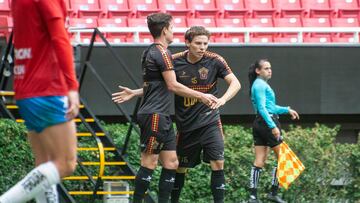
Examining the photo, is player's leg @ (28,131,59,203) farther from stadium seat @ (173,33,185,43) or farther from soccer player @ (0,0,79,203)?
stadium seat @ (173,33,185,43)

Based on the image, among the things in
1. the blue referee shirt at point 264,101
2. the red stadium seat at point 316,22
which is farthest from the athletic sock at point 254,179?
the red stadium seat at point 316,22

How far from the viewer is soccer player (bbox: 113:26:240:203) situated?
35.0 feet

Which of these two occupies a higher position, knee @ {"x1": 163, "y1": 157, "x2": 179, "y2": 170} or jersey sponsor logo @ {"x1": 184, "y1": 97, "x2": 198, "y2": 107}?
jersey sponsor logo @ {"x1": 184, "y1": 97, "x2": 198, "y2": 107}

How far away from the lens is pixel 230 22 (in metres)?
18.6

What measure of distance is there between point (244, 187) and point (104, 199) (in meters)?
1.92

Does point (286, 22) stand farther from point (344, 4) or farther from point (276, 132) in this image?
point (276, 132)

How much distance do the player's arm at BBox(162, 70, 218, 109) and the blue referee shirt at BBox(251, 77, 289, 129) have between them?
8.84 ft

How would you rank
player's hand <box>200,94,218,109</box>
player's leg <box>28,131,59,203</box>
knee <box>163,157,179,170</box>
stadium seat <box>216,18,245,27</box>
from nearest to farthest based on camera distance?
player's leg <box>28,131,59,203</box> → player's hand <box>200,94,218,109</box> → knee <box>163,157,179,170</box> → stadium seat <box>216,18,245,27</box>

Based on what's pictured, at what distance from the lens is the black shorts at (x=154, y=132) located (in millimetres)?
10156

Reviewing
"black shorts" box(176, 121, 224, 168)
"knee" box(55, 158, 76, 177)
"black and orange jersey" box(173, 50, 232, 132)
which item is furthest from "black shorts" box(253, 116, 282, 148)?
"knee" box(55, 158, 76, 177)

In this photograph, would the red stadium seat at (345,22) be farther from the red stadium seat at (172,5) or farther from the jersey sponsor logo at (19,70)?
the jersey sponsor logo at (19,70)

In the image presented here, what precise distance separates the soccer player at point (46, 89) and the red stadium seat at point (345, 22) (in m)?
12.3

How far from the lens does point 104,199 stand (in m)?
12.7

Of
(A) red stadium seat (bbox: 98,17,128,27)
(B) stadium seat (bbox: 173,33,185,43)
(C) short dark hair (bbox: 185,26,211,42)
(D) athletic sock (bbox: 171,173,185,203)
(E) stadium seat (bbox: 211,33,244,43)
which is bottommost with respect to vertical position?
(D) athletic sock (bbox: 171,173,185,203)
